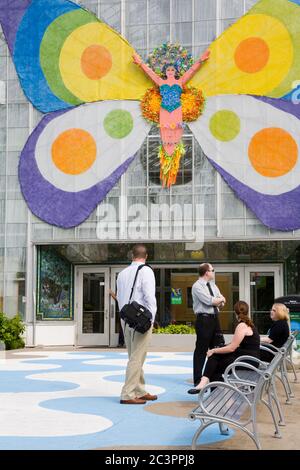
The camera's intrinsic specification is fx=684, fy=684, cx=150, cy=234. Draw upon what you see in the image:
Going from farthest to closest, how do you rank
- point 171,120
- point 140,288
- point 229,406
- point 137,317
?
point 171,120, point 140,288, point 137,317, point 229,406

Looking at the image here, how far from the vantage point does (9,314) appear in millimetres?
23422

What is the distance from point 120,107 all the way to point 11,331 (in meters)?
8.24

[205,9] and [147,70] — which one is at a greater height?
[205,9]

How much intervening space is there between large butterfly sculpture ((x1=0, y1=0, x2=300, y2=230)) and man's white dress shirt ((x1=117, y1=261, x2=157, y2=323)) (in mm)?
13733

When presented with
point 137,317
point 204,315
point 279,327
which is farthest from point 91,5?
point 137,317

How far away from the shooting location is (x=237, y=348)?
8711mm

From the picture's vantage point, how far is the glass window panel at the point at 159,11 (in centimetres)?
2336

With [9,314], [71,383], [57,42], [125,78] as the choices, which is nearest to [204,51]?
[125,78]

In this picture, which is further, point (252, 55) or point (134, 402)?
point (252, 55)

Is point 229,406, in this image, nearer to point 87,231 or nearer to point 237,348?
point 237,348

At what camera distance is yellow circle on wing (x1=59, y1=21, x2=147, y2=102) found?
2314 cm

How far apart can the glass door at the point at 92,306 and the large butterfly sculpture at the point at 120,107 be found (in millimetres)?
2266

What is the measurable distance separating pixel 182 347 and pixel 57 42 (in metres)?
11.2
